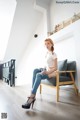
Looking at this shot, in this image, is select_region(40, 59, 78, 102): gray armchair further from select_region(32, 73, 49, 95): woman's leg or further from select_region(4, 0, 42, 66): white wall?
select_region(4, 0, 42, 66): white wall

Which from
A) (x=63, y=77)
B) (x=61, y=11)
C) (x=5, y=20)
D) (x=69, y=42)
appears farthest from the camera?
(x=5, y=20)

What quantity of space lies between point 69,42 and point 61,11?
3.32 ft

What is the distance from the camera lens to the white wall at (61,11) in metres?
3.41

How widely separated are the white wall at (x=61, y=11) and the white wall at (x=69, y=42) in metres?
0.45

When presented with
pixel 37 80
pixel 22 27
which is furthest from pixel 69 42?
pixel 22 27

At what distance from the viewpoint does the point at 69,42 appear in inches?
133

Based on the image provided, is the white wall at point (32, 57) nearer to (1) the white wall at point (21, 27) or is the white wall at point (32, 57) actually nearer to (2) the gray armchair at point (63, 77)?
(1) the white wall at point (21, 27)

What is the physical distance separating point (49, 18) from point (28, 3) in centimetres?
78

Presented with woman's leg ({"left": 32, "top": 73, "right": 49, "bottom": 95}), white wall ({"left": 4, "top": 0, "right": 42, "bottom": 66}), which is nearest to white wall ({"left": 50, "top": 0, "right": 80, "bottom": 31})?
white wall ({"left": 4, "top": 0, "right": 42, "bottom": 66})

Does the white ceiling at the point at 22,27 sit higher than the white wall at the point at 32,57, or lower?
higher

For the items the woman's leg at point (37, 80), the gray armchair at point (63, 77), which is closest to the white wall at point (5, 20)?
the gray armchair at point (63, 77)

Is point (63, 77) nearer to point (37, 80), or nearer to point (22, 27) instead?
point (37, 80)

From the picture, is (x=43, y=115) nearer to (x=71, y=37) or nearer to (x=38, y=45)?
(x=71, y=37)

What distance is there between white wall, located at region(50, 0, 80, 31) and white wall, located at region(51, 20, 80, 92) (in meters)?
0.45
